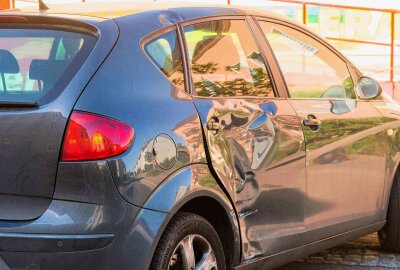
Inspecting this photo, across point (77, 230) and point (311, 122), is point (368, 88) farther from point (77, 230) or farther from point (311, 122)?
point (77, 230)

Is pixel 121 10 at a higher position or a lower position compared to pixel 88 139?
higher

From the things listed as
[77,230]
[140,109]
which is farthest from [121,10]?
[77,230]

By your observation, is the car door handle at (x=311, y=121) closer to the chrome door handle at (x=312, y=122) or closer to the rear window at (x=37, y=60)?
the chrome door handle at (x=312, y=122)

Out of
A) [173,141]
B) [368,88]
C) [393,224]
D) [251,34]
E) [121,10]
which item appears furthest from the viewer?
[393,224]

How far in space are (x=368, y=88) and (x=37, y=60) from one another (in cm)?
254

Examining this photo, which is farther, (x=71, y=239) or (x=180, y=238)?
(x=180, y=238)

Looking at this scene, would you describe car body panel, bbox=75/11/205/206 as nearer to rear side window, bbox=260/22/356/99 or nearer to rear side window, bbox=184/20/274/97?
rear side window, bbox=184/20/274/97

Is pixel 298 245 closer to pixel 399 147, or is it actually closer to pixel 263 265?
pixel 263 265

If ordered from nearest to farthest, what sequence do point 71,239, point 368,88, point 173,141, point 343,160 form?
point 71,239 < point 173,141 < point 343,160 < point 368,88

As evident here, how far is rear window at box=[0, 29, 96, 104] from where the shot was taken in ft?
12.3

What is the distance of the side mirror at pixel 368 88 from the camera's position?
A: 5727 millimetres

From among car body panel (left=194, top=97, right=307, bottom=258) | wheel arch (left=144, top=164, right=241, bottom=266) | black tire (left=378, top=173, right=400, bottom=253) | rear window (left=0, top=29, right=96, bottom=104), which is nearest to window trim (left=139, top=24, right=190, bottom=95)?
car body panel (left=194, top=97, right=307, bottom=258)

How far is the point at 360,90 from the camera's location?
571 cm

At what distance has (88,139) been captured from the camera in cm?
362
